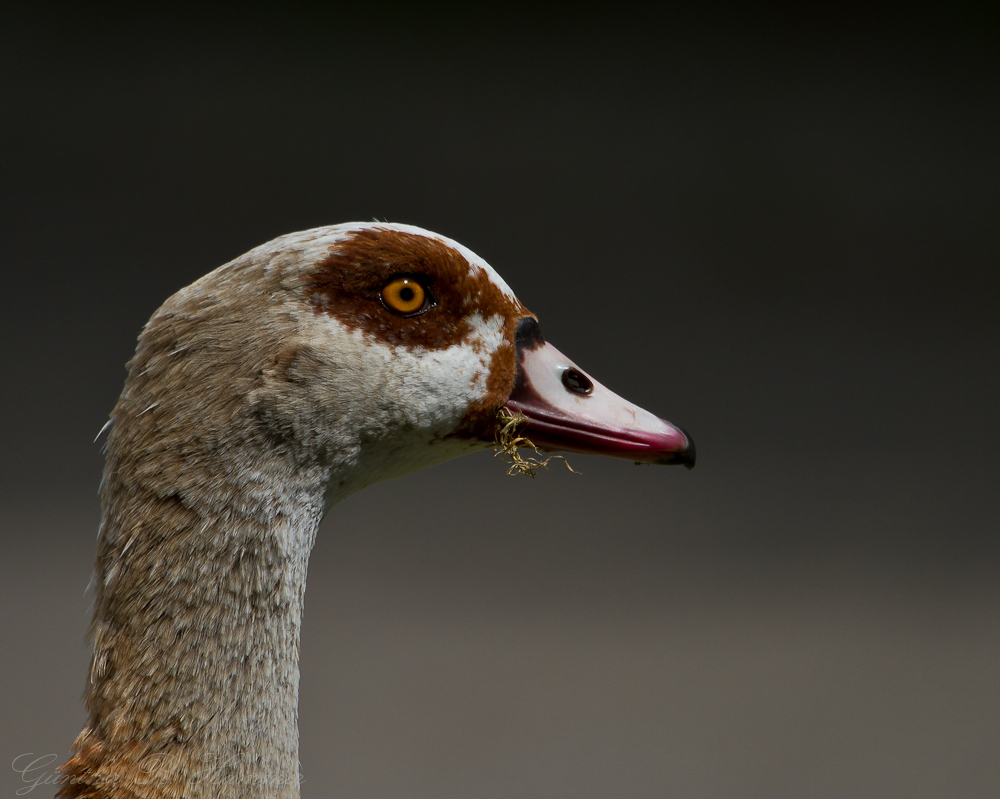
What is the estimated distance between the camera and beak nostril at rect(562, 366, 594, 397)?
92cm

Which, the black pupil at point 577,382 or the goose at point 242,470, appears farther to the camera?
the black pupil at point 577,382

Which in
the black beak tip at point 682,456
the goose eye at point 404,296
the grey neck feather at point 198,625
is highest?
the goose eye at point 404,296

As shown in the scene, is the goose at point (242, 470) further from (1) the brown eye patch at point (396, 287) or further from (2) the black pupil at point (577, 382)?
(2) the black pupil at point (577, 382)

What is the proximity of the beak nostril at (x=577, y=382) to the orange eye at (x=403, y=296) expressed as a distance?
19cm

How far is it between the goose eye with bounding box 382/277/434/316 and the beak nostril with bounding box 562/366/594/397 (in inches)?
7.2

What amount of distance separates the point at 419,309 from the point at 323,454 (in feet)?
0.56

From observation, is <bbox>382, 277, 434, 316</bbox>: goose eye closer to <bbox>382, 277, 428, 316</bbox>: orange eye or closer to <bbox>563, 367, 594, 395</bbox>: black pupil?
<bbox>382, 277, 428, 316</bbox>: orange eye

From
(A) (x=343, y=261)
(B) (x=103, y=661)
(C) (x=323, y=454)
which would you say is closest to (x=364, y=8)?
(A) (x=343, y=261)

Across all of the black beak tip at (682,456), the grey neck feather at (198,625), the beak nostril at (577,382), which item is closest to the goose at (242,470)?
the grey neck feather at (198,625)

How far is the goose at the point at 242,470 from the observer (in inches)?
29.8

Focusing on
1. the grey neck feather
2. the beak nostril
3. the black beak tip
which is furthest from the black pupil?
the grey neck feather

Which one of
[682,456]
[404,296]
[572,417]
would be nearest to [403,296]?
[404,296]

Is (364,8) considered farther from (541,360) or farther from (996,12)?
(996,12)

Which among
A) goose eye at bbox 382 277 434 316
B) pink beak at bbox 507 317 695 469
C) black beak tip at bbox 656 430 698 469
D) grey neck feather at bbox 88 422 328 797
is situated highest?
goose eye at bbox 382 277 434 316
